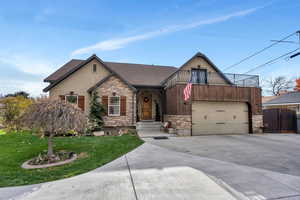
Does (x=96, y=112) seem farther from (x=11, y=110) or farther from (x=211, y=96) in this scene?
(x=211, y=96)

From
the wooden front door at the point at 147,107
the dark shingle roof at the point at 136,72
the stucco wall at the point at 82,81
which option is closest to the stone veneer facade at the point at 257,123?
the dark shingle roof at the point at 136,72

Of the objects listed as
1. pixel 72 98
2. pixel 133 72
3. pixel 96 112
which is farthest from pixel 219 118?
pixel 72 98

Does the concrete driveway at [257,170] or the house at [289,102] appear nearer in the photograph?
the concrete driveway at [257,170]

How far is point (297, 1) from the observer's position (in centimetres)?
1045

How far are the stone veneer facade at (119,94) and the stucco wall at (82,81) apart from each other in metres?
0.96

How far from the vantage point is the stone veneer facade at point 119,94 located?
11.3 metres

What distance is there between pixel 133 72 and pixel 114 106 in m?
4.50

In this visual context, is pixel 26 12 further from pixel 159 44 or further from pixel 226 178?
pixel 226 178

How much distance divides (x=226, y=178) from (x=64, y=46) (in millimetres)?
15182

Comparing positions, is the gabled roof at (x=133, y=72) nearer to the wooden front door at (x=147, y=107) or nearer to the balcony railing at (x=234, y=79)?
the wooden front door at (x=147, y=107)

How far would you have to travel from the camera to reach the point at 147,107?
13.8 meters

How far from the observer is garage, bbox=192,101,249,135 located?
11.0 m

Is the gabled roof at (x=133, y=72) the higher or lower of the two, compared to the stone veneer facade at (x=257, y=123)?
higher

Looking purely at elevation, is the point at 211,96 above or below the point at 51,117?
above
